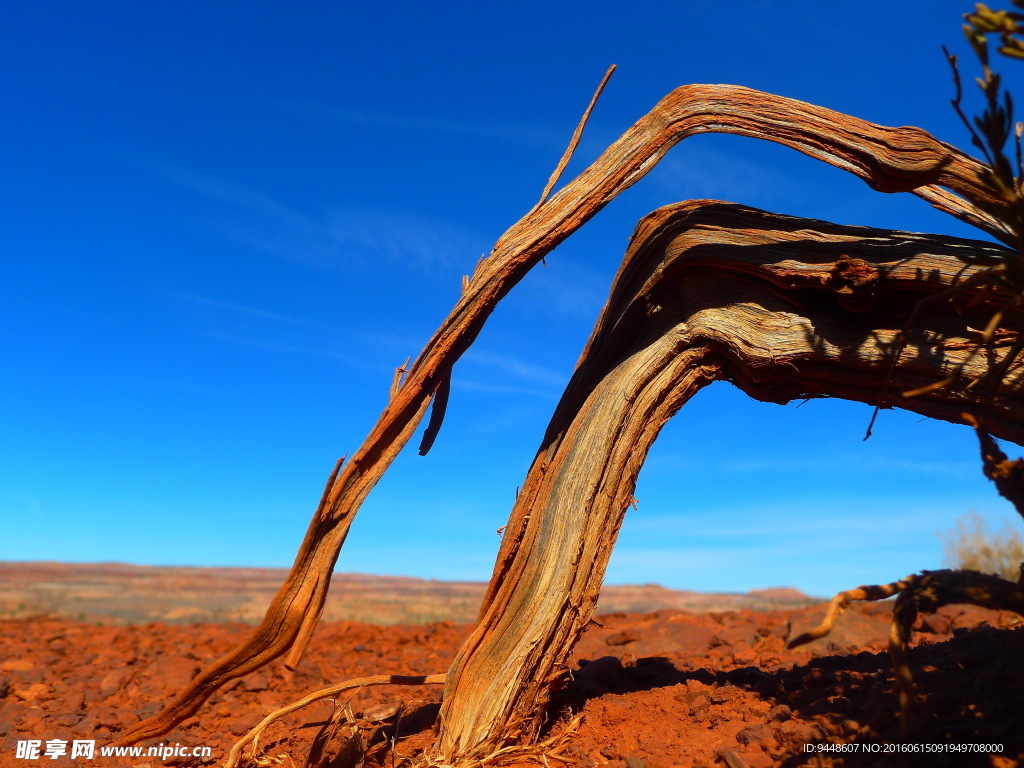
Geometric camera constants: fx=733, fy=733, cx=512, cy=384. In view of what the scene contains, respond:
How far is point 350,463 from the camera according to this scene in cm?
507

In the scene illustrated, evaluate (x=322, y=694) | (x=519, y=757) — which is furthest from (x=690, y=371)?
(x=322, y=694)

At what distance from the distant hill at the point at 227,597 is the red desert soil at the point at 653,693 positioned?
11977 mm

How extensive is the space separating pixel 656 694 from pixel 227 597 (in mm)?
39408

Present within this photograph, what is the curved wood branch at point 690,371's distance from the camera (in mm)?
4543

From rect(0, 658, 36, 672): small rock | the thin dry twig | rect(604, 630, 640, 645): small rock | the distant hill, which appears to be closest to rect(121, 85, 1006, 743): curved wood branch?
the thin dry twig

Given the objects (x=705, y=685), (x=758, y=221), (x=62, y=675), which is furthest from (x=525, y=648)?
(x=62, y=675)

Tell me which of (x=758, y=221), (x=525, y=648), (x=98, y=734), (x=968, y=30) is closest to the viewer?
(x=968, y=30)

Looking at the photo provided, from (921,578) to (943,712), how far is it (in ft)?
3.20

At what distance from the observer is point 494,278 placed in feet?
16.6

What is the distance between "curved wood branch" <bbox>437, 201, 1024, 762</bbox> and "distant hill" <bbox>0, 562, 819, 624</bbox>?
16.6m

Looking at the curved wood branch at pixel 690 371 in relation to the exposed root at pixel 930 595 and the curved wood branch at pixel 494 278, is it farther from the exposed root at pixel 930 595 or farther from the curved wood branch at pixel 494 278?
the exposed root at pixel 930 595

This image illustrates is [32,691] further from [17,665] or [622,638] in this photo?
[622,638]

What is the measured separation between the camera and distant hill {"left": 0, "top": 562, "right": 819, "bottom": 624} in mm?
24578

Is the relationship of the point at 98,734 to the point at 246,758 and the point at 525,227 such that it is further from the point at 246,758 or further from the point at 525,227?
the point at 525,227
